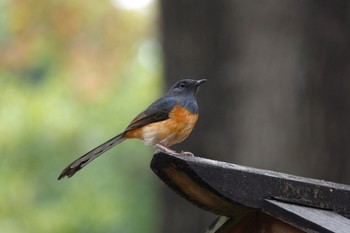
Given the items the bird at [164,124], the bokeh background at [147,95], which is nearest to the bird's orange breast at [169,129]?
the bird at [164,124]

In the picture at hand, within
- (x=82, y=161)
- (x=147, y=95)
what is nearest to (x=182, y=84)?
(x=82, y=161)

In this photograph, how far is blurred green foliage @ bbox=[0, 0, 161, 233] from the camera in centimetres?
992

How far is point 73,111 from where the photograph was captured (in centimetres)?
1109

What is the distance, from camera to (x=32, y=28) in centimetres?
1250

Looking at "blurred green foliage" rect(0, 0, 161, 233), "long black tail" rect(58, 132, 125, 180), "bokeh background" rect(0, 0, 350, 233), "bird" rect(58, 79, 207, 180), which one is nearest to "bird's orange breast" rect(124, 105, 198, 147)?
"bird" rect(58, 79, 207, 180)

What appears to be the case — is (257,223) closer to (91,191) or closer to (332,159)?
(332,159)

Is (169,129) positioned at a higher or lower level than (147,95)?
higher

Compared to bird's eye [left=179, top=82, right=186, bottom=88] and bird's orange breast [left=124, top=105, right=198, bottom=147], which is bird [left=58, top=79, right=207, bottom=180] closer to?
bird's orange breast [left=124, top=105, right=198, bottom=147]

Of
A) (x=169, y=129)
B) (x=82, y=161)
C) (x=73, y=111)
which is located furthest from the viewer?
(x=73, y=111)

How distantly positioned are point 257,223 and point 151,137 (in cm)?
157

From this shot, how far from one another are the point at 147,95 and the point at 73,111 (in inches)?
50.1

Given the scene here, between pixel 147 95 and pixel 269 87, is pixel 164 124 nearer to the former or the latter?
pixel 269 87

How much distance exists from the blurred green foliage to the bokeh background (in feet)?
0.06

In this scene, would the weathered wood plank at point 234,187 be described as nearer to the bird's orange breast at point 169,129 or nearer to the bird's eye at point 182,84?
the bird's orange breast at point 169,129
